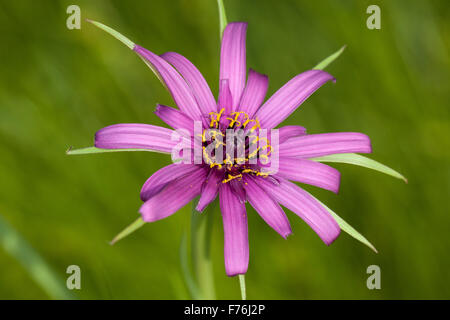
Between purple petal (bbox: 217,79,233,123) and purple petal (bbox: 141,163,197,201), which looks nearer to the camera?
purple petal (bbox: 141,163,197,201)

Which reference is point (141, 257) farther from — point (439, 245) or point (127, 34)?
point (439, 245)

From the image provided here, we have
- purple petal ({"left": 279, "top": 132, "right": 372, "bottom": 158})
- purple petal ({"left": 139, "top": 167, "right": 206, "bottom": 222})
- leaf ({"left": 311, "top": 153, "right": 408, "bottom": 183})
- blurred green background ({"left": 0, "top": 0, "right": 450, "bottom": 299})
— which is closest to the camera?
purple petal ({"left": 139, "top": 167, "right": 206, "bottom": 222})

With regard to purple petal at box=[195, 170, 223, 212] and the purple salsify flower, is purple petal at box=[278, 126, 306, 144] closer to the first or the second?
the purple salsify flower

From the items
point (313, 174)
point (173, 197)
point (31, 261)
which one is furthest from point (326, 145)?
point (31, 261)

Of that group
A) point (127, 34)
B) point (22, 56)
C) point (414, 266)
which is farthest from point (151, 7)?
point (414, 266)

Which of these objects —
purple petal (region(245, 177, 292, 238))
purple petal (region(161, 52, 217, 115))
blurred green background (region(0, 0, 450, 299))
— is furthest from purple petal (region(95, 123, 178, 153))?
blurred green background (region(0, 0, 450, 299))

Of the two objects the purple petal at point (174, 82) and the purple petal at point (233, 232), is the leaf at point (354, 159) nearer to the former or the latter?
the purple petal at point (233, 232)

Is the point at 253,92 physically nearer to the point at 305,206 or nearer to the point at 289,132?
the point at 289,132

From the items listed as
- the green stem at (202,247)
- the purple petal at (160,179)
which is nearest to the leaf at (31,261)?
the green stem at (202,247)
